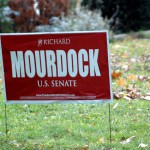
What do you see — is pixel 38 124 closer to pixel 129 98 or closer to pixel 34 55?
pixel 34 55

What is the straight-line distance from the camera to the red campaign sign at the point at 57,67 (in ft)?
19.2

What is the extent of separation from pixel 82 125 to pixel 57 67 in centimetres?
110

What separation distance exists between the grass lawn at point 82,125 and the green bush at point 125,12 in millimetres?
12575

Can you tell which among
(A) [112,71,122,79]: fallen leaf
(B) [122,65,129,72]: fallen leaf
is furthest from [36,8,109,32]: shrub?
(A) [112,71,122,79]: fallen leaf

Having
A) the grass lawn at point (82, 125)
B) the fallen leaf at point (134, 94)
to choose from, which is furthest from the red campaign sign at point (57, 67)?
the fallen leaf at point (134, 94)

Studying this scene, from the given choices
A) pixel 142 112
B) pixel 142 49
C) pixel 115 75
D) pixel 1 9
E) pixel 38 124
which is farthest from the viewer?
pixel 1 9

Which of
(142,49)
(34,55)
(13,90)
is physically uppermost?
(34,55)

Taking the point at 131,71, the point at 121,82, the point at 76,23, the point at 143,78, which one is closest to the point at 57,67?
the point at 121,82

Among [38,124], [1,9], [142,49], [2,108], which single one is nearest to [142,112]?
[38,124]

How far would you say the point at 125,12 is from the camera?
2162 cm

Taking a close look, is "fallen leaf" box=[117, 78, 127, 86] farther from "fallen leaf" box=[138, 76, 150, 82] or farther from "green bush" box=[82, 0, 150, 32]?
"green bush" box=[82, 0, 150, 32]

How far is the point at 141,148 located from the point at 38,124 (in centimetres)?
149

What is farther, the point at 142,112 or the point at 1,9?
the point at 1,9

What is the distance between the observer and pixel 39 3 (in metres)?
17.4
